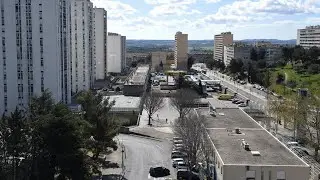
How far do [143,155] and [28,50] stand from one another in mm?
12903

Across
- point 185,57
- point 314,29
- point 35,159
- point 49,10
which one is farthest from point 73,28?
point 314,29

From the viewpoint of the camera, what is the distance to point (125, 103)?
1598 inches

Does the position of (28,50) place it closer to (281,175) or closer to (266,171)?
(266,171)

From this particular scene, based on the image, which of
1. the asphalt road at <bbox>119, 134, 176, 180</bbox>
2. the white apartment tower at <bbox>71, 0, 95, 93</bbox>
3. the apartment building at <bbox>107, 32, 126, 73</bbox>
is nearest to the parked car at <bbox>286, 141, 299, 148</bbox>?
the asphalt road at <bbox>119, 134, 176, 180</bbox>

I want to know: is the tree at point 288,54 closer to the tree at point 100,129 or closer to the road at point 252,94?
the road at point 252,94

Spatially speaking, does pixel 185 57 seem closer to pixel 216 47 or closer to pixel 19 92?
pixel 216 47

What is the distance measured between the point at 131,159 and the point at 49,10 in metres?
13.7

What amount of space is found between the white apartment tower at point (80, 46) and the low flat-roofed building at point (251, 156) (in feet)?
89.9

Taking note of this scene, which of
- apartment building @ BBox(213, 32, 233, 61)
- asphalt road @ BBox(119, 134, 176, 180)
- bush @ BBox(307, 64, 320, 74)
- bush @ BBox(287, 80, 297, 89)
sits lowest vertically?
asphalt road @ BBox(119, 134, 176, 180)

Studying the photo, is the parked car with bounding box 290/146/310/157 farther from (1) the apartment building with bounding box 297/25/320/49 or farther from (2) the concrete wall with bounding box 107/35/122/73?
(1) the apartment building with bounding box 297/25/320/49

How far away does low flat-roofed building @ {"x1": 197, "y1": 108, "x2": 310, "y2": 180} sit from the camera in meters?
16.7

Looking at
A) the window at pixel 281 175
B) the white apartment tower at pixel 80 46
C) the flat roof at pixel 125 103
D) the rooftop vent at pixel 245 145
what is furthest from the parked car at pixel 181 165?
the white apartment tower at pixel 80 46

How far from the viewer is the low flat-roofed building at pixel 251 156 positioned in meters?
16.7

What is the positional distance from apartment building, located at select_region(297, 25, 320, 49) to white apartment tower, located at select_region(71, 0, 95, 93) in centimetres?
5874
